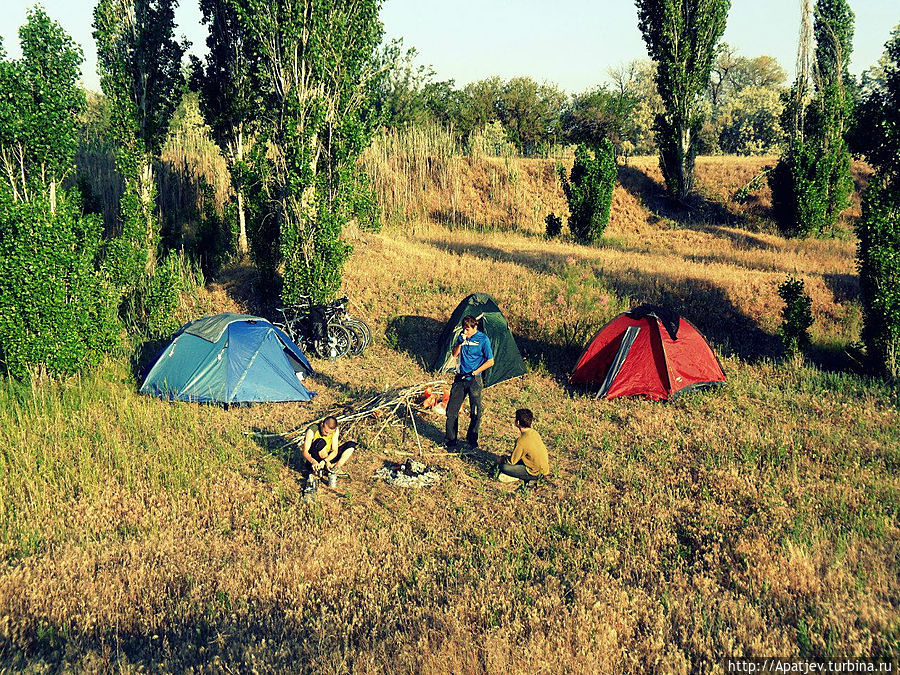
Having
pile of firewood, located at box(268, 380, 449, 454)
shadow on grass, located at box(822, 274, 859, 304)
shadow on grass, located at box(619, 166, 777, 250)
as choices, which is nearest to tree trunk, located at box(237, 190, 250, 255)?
pile of firewood, located at box(268, 380, 449, 454)

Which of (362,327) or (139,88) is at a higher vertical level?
(139,88)

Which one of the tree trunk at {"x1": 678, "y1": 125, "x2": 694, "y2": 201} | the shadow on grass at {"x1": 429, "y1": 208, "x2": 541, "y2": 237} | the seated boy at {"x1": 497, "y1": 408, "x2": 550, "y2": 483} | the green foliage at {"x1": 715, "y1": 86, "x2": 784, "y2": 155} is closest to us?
the seated boy at {"x1": 497, "y1": 408, "x2": 550, "y2": 483}

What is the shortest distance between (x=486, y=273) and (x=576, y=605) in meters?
12.5

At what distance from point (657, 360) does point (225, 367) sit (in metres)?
8.15

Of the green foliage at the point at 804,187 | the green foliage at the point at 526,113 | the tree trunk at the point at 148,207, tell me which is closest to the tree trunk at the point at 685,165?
the green foliage at the point at 804,187

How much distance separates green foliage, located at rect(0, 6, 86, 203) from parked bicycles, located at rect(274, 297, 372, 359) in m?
5.35

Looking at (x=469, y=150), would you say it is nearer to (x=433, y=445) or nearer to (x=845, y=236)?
(x=845, y=236)

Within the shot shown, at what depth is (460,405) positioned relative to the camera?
345 inches

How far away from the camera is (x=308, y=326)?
13.7m

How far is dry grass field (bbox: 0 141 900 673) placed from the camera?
4.66 meters

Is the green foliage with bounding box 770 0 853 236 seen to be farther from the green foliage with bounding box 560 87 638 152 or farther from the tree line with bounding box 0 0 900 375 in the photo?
the green foliage with bounding box 560 87 638 152

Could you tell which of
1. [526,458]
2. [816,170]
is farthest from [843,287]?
[526,458]

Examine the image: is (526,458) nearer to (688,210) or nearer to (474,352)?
(474,352)

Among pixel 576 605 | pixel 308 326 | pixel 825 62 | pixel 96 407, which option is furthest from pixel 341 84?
pixel 825 62
